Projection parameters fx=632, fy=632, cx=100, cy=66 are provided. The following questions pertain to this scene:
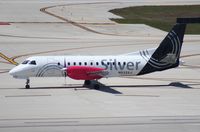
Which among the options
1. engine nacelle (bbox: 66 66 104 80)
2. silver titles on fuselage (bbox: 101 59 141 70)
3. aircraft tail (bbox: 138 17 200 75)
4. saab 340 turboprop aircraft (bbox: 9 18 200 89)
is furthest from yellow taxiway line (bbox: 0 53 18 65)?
aircraft tail (bbox: 138 17 200 75)

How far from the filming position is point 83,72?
48531mm

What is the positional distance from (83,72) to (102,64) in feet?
5.80

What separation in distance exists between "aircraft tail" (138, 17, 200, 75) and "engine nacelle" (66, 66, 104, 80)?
3.75 meters

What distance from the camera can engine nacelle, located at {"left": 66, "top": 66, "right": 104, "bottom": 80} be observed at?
1902 inches

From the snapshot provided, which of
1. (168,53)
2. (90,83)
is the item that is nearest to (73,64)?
(90,83)

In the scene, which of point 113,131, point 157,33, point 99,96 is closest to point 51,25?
point 157,33

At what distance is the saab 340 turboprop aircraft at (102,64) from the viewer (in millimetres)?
48625

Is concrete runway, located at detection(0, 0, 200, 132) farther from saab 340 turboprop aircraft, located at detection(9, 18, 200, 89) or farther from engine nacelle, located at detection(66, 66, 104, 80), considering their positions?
saab 340 turboprop aircraft, located at detection(9, 18, 200, 89)

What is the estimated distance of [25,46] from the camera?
2940 inches

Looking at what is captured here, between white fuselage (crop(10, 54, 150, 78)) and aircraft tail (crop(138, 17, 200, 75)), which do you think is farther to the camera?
aircraft tail (crop(138, 17, 200, 75))

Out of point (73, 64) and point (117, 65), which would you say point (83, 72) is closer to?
point (73, 64)

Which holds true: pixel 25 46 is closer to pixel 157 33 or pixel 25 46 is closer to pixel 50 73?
pixel 157 33

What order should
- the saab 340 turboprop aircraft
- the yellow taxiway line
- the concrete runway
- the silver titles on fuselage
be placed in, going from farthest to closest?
the yellow taxiway line < the silver titles on fuselage < the saab 340 turboprop aircraft < the concrete runway

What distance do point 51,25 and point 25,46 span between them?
19546 mm
